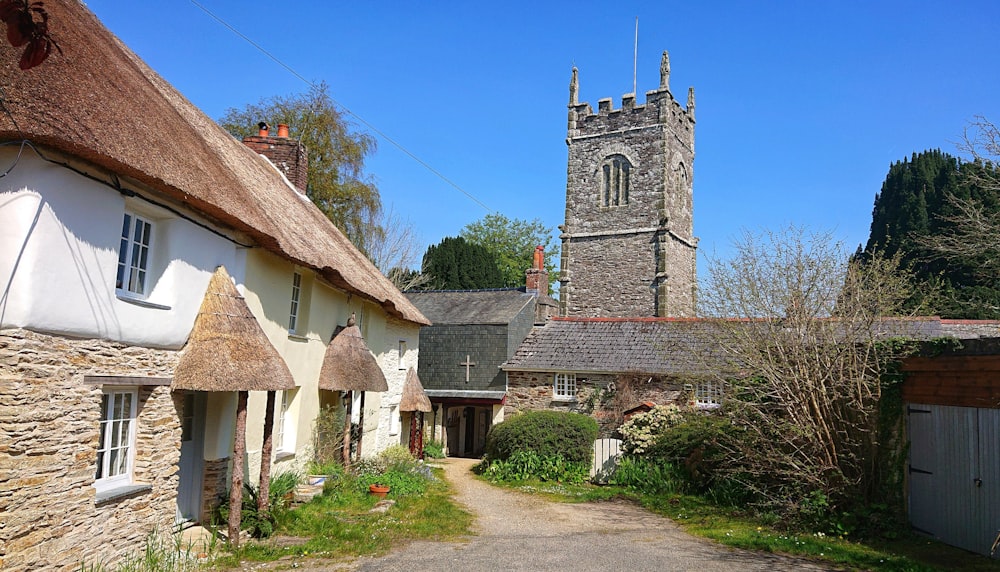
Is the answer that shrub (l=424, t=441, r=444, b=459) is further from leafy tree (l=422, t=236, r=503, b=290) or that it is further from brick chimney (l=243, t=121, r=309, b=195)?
leafy tree (l=422, t=236, r=503, b=290)

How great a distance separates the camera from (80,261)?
23.8 ft

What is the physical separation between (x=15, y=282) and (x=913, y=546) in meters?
11.7

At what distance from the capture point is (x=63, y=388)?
7145 millimetres

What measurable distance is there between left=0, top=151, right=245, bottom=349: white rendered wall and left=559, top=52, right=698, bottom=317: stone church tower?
982 inches

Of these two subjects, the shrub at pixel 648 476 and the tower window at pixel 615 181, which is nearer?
the shrub at pixel 648 476

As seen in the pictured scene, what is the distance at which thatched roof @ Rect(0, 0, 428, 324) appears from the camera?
6676 millimetres

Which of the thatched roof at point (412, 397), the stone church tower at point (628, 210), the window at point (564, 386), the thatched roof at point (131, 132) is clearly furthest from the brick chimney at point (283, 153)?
the stone church tower at point (628, 210)

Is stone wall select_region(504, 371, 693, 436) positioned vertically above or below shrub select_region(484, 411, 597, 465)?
above

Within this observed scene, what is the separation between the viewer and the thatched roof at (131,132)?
6676 mm

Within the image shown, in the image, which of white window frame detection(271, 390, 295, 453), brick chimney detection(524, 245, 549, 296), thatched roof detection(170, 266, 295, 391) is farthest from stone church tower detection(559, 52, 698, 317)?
thatched roof detection(170, 266, 295, 391)

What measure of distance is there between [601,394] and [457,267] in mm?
22938

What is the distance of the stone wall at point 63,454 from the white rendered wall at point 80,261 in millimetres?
229

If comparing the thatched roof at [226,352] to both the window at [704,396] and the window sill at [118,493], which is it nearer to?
the window sill at [118,493]

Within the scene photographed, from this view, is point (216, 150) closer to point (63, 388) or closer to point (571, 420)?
point (63, 388)
